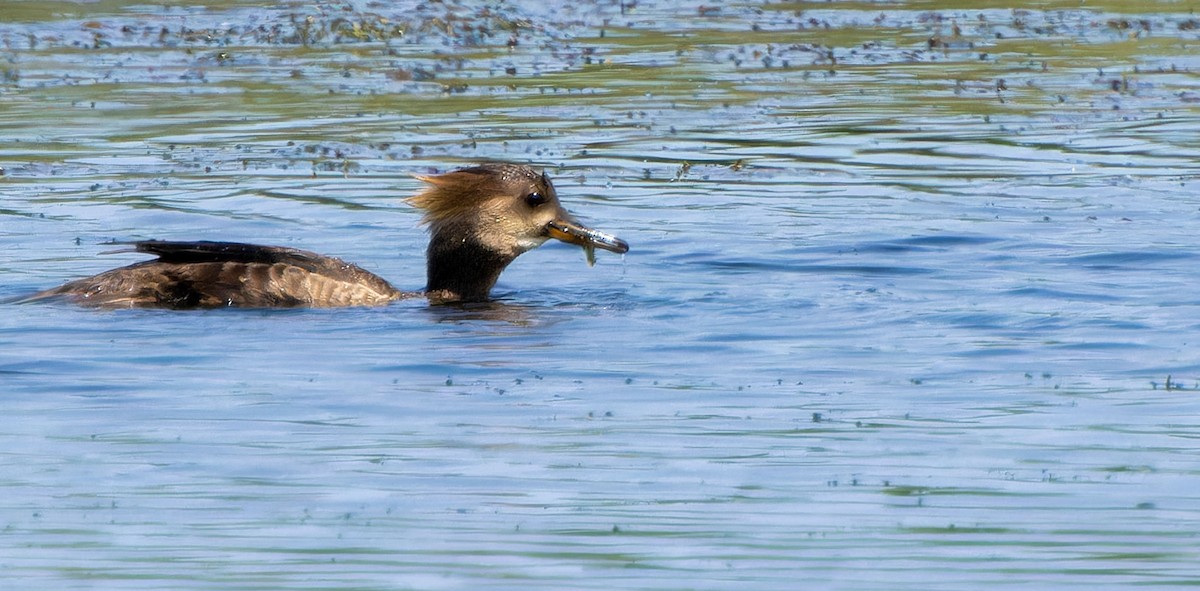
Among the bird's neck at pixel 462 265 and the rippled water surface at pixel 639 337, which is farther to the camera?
the bird's neck at pixel 462 265

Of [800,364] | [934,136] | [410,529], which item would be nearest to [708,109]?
[934,136]

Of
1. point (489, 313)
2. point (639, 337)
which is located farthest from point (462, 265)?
point (639, 337)

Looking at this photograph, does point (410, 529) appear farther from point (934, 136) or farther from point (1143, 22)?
point (1143, 22)

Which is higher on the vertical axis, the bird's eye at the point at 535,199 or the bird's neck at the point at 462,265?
the bird's eye at the point at 535,199

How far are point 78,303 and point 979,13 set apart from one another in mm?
16057

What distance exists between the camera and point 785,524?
6.29 meters

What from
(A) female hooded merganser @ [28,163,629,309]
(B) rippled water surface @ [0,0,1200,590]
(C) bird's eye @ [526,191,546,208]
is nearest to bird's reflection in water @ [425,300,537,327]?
(B) rippled water surface @ [0,0,1200,590]

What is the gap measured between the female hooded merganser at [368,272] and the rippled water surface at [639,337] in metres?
0.30

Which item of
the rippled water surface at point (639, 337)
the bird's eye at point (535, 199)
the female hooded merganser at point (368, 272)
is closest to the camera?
the rippled water surface at point (639, 337)

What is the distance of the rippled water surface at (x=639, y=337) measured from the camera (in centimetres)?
614

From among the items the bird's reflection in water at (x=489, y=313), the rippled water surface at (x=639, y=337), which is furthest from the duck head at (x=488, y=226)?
the rippled water surface at (x=639, y=337)

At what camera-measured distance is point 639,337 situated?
9625mm

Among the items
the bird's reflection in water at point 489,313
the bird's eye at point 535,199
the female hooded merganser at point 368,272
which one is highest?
the bird's eye at point 535,199

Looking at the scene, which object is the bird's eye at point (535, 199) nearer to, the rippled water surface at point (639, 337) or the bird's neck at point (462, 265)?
the bird's neck at point (462, 265)
